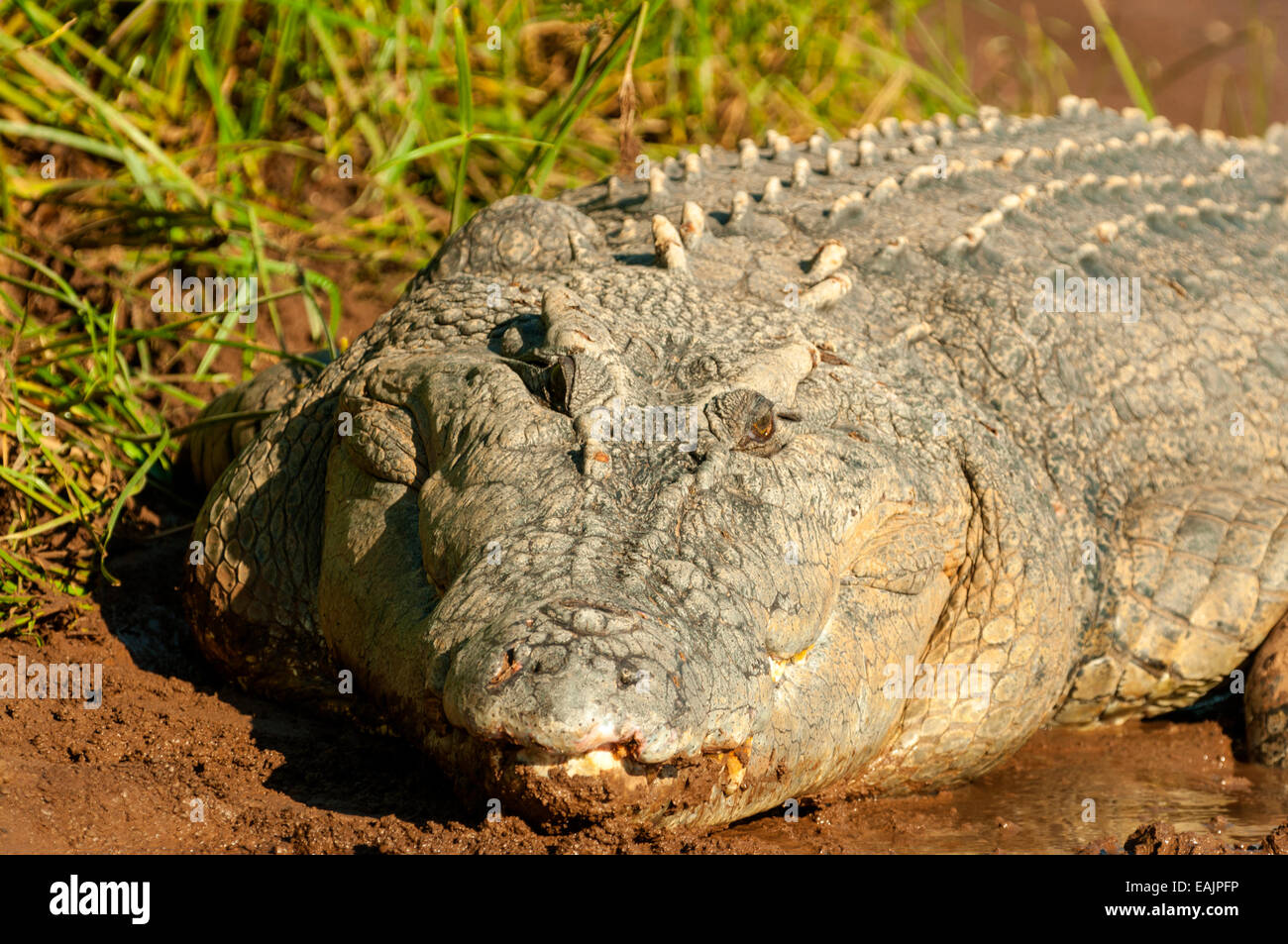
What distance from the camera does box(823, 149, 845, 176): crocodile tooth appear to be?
15.4 ft

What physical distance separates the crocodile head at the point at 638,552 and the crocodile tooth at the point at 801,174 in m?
1.07

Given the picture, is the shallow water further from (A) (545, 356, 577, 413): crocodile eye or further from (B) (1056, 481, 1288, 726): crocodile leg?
(A) (545, 356, 577, 413): crocodile eye

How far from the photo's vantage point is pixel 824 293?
3.71 m

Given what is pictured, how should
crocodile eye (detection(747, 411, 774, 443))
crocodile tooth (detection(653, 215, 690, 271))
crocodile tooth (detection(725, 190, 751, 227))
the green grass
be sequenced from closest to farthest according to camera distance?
crocodile eye (detection(747, 411, 774, 443))
crocodile tooth (detection(653, 215, 690, 271))
crocodile tooth (detection(725, 190, 751, 227))
the green grass

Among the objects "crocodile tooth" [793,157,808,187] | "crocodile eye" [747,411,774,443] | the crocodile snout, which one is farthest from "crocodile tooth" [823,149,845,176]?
the crocodile snout

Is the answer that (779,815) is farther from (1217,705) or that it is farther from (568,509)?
(1217,705)

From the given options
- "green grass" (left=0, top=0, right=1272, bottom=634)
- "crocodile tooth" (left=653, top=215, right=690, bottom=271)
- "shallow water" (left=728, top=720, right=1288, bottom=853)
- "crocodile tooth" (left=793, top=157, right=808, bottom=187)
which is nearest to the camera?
"shallow water" (left=728, top=720, right=1288, bottom=853)

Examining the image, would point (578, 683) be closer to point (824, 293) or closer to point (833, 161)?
point (824, 293)

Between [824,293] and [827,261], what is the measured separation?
0.56ft

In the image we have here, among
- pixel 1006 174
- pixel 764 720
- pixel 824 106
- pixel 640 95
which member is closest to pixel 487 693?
pixel 764 720

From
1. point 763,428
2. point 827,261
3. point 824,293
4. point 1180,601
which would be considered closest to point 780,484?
point 763,428

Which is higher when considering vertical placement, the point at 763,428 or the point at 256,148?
the point at 256,148

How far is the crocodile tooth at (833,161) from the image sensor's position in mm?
4684

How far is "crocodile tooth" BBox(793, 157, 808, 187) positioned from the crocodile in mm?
52
